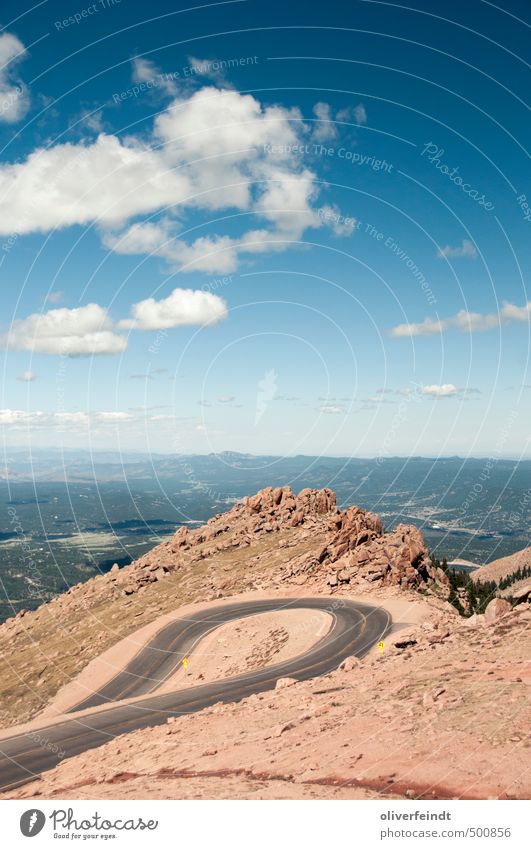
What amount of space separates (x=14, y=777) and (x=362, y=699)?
960 inches

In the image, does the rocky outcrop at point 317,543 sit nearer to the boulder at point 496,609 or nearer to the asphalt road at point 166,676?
the asphalt road at point 166,676

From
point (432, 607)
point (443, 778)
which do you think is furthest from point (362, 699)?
point (432, 607)

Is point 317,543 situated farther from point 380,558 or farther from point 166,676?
point 166,676

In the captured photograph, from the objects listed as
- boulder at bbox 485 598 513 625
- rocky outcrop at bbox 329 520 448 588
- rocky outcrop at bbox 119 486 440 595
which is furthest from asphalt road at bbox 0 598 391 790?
boulder at bbox 485 598 513 625

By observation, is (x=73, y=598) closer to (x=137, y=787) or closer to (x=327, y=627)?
(x=327, y=627)

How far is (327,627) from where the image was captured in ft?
206

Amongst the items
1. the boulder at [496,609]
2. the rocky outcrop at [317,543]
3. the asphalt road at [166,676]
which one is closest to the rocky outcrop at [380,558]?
the rocky outcrop at [317,543]

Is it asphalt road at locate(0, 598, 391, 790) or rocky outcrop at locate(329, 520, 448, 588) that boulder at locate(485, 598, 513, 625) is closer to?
asphalt road at locate(0, 598, 391, 790)

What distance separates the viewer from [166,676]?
58.3 m

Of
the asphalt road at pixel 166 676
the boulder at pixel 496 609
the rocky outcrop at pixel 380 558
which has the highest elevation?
the boulder at pixel 496 609

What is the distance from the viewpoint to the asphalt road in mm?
40875

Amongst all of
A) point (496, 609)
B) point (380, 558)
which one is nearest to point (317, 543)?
point (380, 558)

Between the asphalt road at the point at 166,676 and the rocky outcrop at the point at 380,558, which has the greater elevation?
the rocky outcrop at the point at 380,558

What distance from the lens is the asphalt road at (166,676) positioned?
134ft
